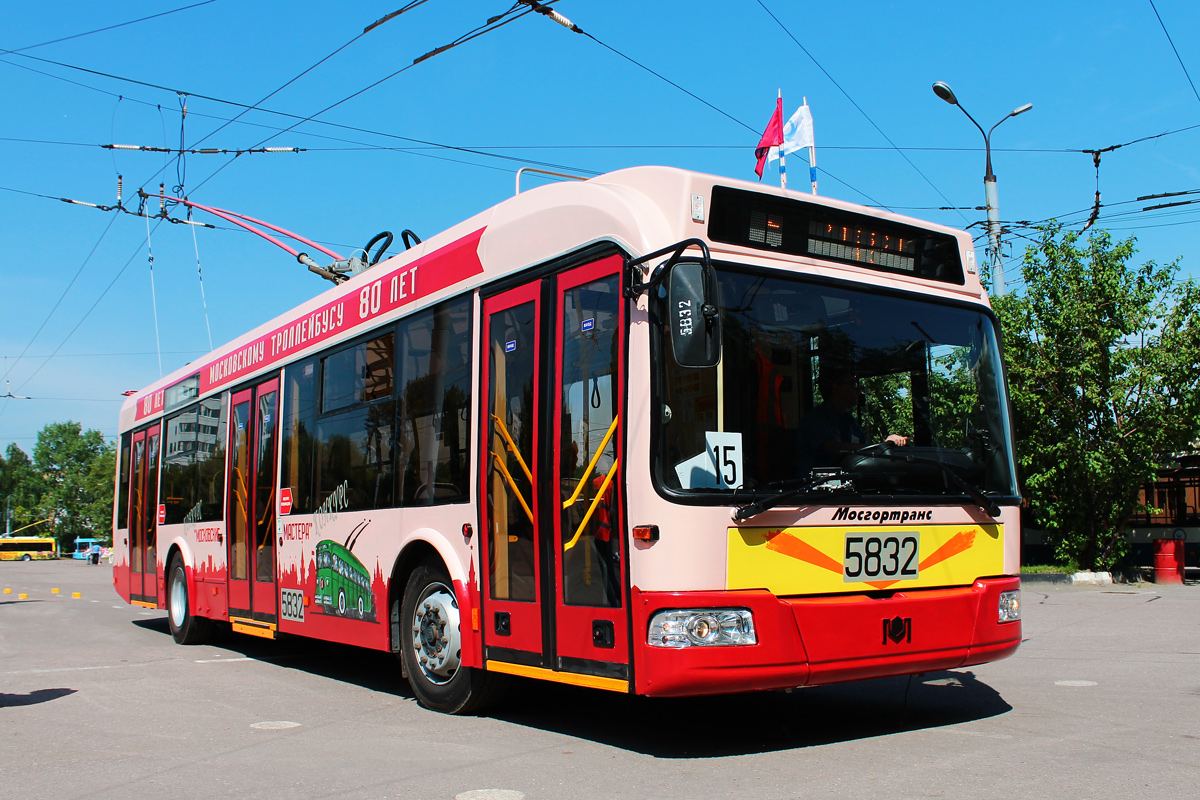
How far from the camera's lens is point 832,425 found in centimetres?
566

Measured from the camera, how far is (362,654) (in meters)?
11.6

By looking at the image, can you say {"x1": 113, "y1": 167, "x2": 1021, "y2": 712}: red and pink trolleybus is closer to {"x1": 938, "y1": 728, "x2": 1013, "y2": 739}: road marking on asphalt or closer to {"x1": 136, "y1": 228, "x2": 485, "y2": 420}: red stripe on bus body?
{"x1": 136, "y1": 228, "x2": 485, "y2": 420}: red stripe on bus body

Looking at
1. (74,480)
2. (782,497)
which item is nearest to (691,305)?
(782,497)

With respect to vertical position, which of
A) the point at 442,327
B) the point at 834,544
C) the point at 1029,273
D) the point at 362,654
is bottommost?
the point at 362,654

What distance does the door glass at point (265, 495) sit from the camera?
10.1m

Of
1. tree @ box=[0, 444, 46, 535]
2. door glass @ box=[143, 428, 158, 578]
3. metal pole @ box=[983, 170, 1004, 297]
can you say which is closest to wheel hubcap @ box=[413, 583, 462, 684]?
door glass @ box=[143, 428, 158, 578]

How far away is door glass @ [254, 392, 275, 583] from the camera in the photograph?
1007 centimetres

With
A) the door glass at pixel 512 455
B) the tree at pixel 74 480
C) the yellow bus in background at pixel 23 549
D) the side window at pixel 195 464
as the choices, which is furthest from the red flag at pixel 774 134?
the tree at pixel 74 480

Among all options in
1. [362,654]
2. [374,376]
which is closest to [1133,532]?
[362,654]

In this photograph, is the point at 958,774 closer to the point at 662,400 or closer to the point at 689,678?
the point at 689,678

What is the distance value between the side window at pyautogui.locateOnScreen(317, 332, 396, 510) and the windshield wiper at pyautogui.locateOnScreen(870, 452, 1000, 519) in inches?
150

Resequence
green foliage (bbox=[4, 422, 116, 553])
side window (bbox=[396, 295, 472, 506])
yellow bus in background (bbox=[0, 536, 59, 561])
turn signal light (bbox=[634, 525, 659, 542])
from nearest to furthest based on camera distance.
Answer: turn signal light (bbox=[634, 525, 659, 542]) < side window (bbox=[396, 295, 472, 506]) < yellow bus in background (bbox=[0, 536, 59, 561]) < green foliage (bbox=[4, 422, 116, 553])

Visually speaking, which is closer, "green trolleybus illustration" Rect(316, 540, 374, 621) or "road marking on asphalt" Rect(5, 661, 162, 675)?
"green trolleybus illustration" Rect(316, 540, 374, 621)

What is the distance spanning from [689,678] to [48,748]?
13.2ft
